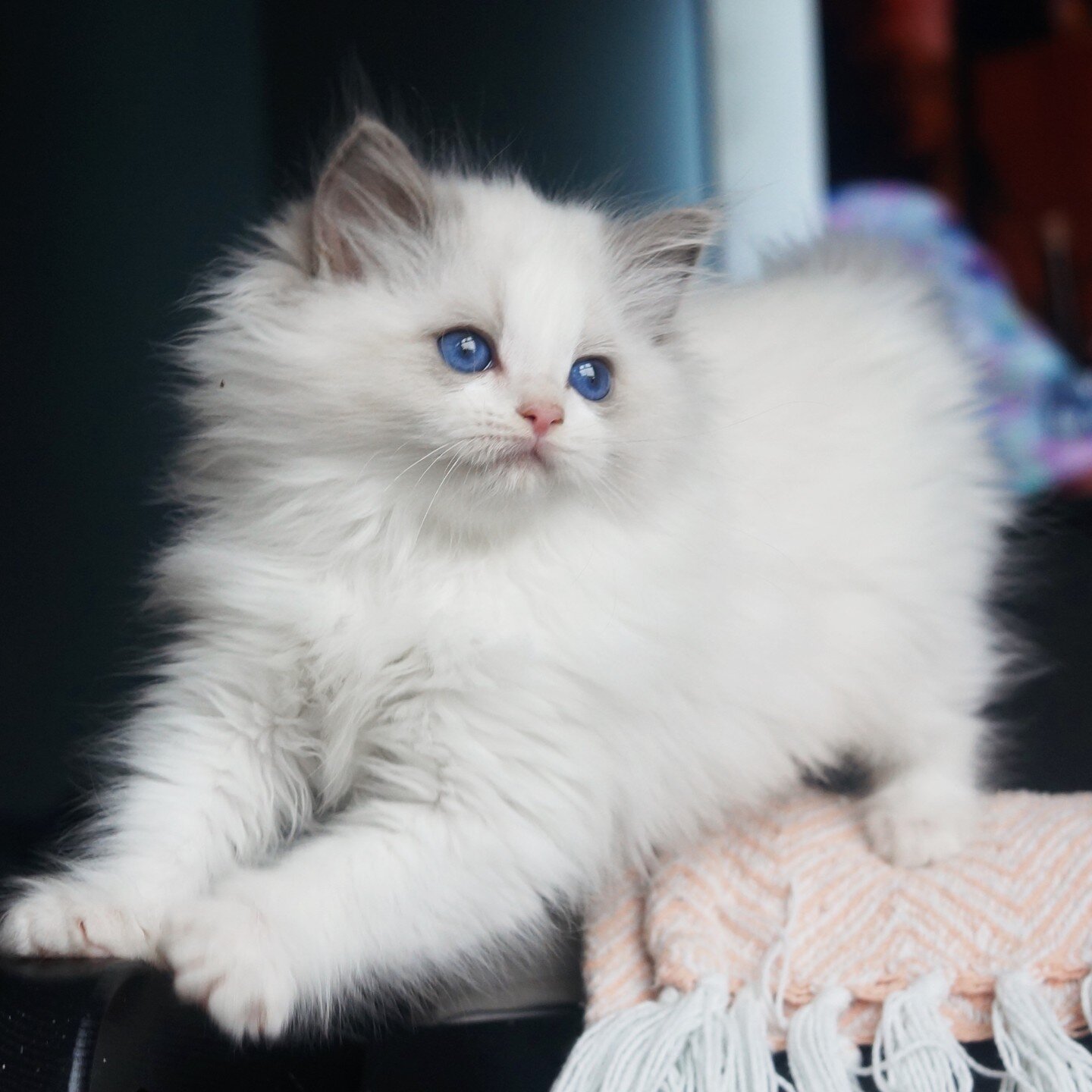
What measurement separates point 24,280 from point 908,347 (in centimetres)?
145

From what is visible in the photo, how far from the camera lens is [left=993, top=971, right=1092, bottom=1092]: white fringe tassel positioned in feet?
3.59

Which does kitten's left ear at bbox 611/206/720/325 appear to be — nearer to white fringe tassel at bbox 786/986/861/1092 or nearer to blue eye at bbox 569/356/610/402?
blue eye at bbox 569/356/610/402

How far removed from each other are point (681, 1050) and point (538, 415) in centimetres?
67

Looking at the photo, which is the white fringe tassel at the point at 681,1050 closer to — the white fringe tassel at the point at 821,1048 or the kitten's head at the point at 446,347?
the white fringe tassel at the point at 821,1048

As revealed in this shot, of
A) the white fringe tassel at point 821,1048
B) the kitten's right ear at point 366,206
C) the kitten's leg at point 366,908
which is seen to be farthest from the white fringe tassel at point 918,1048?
the kitten's right ear at point 366,206

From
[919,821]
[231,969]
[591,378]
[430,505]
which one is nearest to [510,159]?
[591,378]

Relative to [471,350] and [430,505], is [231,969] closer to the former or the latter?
[430,505]

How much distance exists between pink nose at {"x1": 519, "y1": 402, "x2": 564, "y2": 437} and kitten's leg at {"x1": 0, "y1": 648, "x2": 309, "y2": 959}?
15.7 inches

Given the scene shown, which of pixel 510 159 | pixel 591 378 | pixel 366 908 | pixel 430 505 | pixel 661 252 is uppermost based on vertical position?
pixel 510 159

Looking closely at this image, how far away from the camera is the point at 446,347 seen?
1246mm

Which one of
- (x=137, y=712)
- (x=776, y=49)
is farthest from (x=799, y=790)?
(x=776, y=49)

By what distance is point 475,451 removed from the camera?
1174 millimetres

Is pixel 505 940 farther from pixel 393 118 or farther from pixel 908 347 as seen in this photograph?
pixel 393 118

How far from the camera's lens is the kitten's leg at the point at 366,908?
3.27 ft
